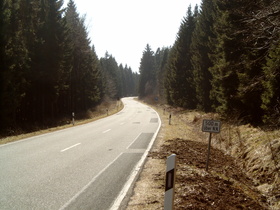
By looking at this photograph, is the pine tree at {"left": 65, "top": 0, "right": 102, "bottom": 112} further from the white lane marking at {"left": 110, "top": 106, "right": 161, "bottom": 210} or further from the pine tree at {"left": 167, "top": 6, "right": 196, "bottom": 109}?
the white lane marking at {"left": 110, "top": 106, "right": 161, "bottom": 210}

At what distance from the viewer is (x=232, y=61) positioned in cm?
1600

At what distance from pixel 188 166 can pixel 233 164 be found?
2319mm

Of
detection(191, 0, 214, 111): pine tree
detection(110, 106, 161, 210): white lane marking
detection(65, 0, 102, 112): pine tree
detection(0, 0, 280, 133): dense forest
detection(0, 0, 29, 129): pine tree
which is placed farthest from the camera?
detection(65, 0, 102, 112): pine tree

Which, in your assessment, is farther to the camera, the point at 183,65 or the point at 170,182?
the point at 183,65

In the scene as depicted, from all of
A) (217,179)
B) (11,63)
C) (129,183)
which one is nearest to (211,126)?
(217,179)

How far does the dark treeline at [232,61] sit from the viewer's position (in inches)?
295

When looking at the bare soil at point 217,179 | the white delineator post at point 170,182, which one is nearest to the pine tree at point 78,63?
the bare soil at point 217,179

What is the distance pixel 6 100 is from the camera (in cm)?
2041

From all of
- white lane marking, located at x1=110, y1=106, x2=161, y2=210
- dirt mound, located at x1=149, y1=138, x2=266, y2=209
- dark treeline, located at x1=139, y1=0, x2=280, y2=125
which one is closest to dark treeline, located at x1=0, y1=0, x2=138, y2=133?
white lane marking, located at x1=110, y1=106, x2=161, y2=210

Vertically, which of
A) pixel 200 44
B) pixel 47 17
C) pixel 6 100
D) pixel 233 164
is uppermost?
pixel 47 17

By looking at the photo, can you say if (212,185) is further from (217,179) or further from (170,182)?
(170,182)

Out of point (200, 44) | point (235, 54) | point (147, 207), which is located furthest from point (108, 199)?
point (200, 44)

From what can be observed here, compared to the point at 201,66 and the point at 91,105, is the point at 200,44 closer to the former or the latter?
the point at 201,66

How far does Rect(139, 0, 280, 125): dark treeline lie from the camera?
7480 millimetres
